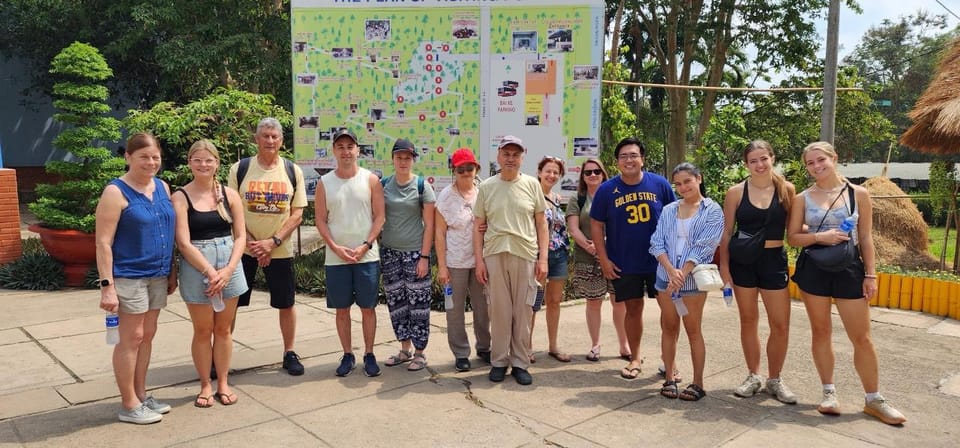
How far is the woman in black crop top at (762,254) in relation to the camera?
428 centimetres

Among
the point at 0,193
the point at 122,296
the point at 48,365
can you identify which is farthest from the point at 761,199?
the point at 0,193

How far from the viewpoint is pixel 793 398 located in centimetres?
438

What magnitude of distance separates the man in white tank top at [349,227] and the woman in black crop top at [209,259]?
65cm

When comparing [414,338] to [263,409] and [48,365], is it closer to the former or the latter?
[263,409]

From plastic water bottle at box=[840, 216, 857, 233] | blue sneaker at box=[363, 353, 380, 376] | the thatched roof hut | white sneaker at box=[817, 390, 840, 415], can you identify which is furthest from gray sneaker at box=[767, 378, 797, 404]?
the thatched roof hut

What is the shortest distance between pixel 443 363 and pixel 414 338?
0.34 metres

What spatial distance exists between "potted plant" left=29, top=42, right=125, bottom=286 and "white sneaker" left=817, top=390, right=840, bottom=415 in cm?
756

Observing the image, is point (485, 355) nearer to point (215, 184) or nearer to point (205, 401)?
point (205, 401)

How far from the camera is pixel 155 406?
4.12m

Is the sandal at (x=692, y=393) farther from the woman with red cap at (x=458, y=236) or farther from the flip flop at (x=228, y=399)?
the flip flop at (x=228, y=399)

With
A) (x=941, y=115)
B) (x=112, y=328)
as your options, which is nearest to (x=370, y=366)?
(x=112, y=328)

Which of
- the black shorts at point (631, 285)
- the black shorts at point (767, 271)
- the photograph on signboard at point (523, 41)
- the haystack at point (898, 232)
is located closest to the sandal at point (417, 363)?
the black shorts at point (631, 285)

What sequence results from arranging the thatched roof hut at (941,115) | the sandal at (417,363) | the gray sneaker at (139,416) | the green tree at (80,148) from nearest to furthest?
the gray sneaker at (139,416), the sandal at (417,363), the green tree at (80,148), the thatched roof hut at (941,115)

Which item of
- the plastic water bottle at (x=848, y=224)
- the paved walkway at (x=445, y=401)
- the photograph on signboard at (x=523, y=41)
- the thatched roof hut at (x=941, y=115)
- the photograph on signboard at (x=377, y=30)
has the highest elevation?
the photograph on signboard at (x=377, y=30)
